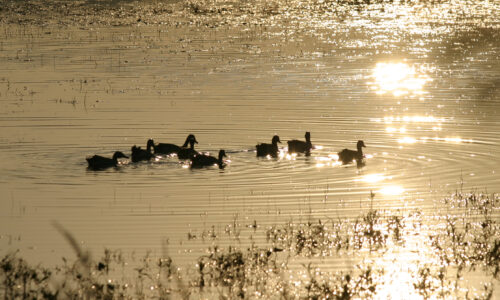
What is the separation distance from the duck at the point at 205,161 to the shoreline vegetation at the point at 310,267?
502 centimetres

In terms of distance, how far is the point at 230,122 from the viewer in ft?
75.5

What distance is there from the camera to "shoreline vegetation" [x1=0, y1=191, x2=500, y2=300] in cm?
1046

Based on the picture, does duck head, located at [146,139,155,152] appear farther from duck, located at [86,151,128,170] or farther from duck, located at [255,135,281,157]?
duck, located at [255,135,281,157]

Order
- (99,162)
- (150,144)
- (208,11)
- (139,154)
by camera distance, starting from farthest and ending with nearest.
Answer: (208,11) → (150,144) → (139,154) → (99,162)

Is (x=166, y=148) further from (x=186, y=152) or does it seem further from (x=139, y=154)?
(x=139, y=154)

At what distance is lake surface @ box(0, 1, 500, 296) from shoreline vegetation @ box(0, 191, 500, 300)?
0.69 m

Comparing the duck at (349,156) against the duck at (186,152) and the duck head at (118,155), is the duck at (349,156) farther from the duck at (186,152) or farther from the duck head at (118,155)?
the duck head at (118,155)

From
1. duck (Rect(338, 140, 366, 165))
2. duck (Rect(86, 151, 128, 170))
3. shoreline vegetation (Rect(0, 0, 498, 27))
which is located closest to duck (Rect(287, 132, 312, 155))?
duck (Rect(338, 140, 366, 165))

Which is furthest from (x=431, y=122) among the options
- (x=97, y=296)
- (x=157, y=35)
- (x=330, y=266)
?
(x=157, y=35)

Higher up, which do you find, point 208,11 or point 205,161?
point 208,11

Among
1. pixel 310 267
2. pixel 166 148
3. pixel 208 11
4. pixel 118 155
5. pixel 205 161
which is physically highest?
pixel 208 11

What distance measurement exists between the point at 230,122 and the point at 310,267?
11.7 m

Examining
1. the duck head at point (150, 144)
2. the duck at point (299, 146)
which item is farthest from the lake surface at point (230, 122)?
the duck head at point (150, 144)

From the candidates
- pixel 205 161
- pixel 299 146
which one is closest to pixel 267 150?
pixel 299 146
